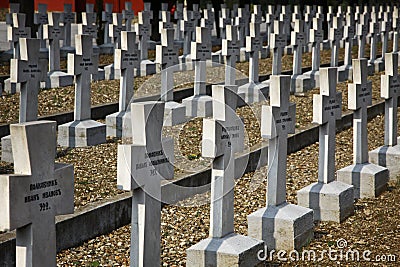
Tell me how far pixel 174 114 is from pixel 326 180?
382 cm

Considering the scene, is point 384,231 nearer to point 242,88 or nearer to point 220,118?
point 220,118

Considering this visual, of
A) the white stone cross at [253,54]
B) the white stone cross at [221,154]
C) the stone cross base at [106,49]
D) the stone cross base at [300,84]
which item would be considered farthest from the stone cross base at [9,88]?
the white stone cross at [221,154]

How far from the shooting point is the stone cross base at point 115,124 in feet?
38.7

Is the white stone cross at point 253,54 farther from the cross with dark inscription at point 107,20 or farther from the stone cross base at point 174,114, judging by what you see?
the cross with dark inscription at point 107,20

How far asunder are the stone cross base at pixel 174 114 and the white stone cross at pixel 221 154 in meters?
4.84

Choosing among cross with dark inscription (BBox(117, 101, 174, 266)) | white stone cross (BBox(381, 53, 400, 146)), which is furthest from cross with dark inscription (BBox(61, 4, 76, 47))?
cross with dark inscription (BBox(117, 101, 174, 266))

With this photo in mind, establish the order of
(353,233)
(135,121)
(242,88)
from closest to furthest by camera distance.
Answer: (135,121), (353,233), (242,88)

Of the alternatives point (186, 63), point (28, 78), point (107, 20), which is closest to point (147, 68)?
point (186, 63)

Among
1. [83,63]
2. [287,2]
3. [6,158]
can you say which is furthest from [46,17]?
[287,2]

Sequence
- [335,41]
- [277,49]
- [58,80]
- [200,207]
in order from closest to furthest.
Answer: [200,207]
[58,80]
[277,49]
[335,41]

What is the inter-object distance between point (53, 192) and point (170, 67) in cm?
793

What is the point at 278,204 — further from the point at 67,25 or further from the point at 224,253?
the point at 67,25

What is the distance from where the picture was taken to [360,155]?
9.67m

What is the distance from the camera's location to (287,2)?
40094 mm
